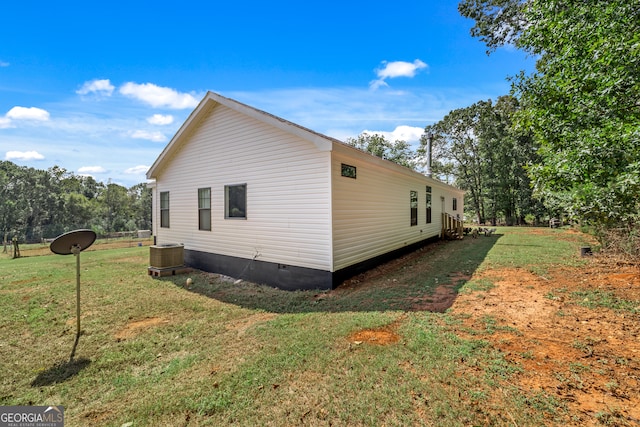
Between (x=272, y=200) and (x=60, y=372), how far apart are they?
452 centimetres

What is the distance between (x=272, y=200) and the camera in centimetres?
657

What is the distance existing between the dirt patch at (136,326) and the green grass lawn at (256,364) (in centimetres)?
2

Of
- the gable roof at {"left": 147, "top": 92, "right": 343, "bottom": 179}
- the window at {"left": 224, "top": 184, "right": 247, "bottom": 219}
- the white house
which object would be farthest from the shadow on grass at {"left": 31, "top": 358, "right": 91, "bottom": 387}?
the gable roof at {"left": 147, "top": 92, "right": 343, "bottom": 179}

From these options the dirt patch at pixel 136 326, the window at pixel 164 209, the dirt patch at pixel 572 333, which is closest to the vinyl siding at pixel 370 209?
the dirt patch at pixel 572 333

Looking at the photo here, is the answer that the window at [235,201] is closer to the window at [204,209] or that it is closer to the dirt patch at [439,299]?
the window at [204,209]

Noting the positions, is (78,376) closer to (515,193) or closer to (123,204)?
(515,193)

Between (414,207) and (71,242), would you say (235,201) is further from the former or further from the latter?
(414,207)

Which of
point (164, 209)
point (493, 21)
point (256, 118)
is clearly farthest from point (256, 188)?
point (493, 21)

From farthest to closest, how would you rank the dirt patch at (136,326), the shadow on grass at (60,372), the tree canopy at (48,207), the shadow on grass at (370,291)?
the tree canopy at (48,207), the shadow on grass at (370,291), the dirt patch at (136,326), the shadow on grass at (60,372)

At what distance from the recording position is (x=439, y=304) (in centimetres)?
465

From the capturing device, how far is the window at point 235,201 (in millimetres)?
7198

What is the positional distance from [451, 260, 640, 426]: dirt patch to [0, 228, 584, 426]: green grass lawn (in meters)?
0.27

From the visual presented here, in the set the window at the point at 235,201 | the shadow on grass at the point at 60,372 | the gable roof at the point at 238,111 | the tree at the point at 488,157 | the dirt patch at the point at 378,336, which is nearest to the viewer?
the shadow on grass at the point at 60,372

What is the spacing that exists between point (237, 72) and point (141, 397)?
1032 centimetres
